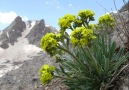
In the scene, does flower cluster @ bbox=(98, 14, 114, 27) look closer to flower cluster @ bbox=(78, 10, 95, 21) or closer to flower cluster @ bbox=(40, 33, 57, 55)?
flower cluster @ bbox=(78, 10, 95, 21)

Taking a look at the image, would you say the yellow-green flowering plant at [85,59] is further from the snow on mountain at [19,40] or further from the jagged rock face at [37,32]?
the snow on mountain at [19,40]

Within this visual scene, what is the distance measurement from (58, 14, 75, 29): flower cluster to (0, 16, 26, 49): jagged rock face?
119 metres

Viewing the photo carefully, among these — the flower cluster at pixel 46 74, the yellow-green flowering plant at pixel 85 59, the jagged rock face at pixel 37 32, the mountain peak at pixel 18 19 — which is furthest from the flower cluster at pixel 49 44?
the mountain peak at pixel 18 19

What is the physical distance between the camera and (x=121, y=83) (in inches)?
239

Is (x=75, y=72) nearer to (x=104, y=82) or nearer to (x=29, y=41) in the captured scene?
Answer: (x=104, y=82)

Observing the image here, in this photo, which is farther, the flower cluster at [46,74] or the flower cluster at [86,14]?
the flower cluster at [86,14]

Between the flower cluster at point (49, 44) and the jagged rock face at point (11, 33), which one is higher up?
the jagged rock face at point (11, 33)

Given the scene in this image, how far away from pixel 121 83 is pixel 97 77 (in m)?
0.51

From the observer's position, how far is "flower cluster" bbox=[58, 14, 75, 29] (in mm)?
5547

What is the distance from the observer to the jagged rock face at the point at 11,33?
124 meters

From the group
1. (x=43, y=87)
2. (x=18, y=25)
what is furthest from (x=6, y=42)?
(x=43, y=87)

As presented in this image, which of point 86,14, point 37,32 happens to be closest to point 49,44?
point 86,14

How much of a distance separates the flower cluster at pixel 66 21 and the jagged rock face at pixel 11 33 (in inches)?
4699

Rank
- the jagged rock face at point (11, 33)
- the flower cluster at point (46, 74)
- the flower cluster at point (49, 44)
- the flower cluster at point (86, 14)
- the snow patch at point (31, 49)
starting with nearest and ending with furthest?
the flower cluster at point (49, 44), the flower cluster at point (46, 74), the flower cluster at point (86, 14), the snow patch at point (31, 49), the jagged rock face at point (11, 33)
